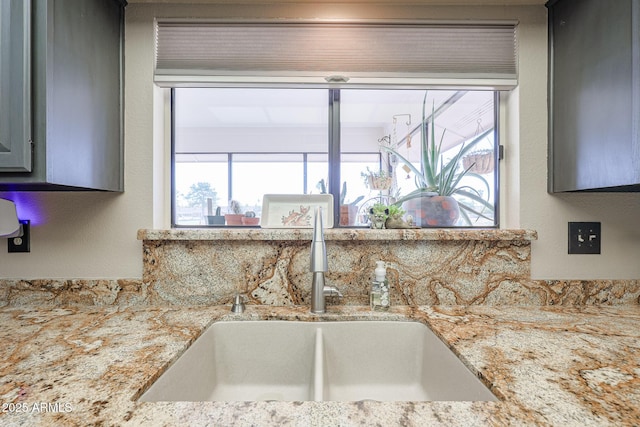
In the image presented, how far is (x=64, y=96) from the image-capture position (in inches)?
35.7

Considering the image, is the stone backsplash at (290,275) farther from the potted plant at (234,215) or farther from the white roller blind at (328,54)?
the white roller blind at (328,54)

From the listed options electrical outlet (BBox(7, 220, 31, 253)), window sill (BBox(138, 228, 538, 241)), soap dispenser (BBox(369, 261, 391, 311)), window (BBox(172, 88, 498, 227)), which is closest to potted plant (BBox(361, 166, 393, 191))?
window (BBox(172, 88, 498, 227))

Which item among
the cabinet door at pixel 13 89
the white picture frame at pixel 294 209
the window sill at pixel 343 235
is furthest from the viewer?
the white picture frame at pixel 294 209

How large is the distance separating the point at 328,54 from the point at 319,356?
39.4 inches

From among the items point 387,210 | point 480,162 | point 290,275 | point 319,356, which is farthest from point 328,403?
point 480,162

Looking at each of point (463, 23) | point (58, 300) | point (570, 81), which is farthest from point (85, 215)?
point (570, 81)

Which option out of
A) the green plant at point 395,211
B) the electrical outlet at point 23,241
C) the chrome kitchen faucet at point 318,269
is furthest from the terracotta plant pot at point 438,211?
the electrical outlet at point 23,241

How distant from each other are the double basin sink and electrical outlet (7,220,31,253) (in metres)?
0.74

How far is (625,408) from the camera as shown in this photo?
0.57 metres

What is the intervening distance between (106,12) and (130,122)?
0.34 m

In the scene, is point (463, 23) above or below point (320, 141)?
above

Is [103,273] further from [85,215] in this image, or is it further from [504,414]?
[504,414]

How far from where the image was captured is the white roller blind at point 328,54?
4.06ft

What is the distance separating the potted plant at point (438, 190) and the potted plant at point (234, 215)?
64cm
